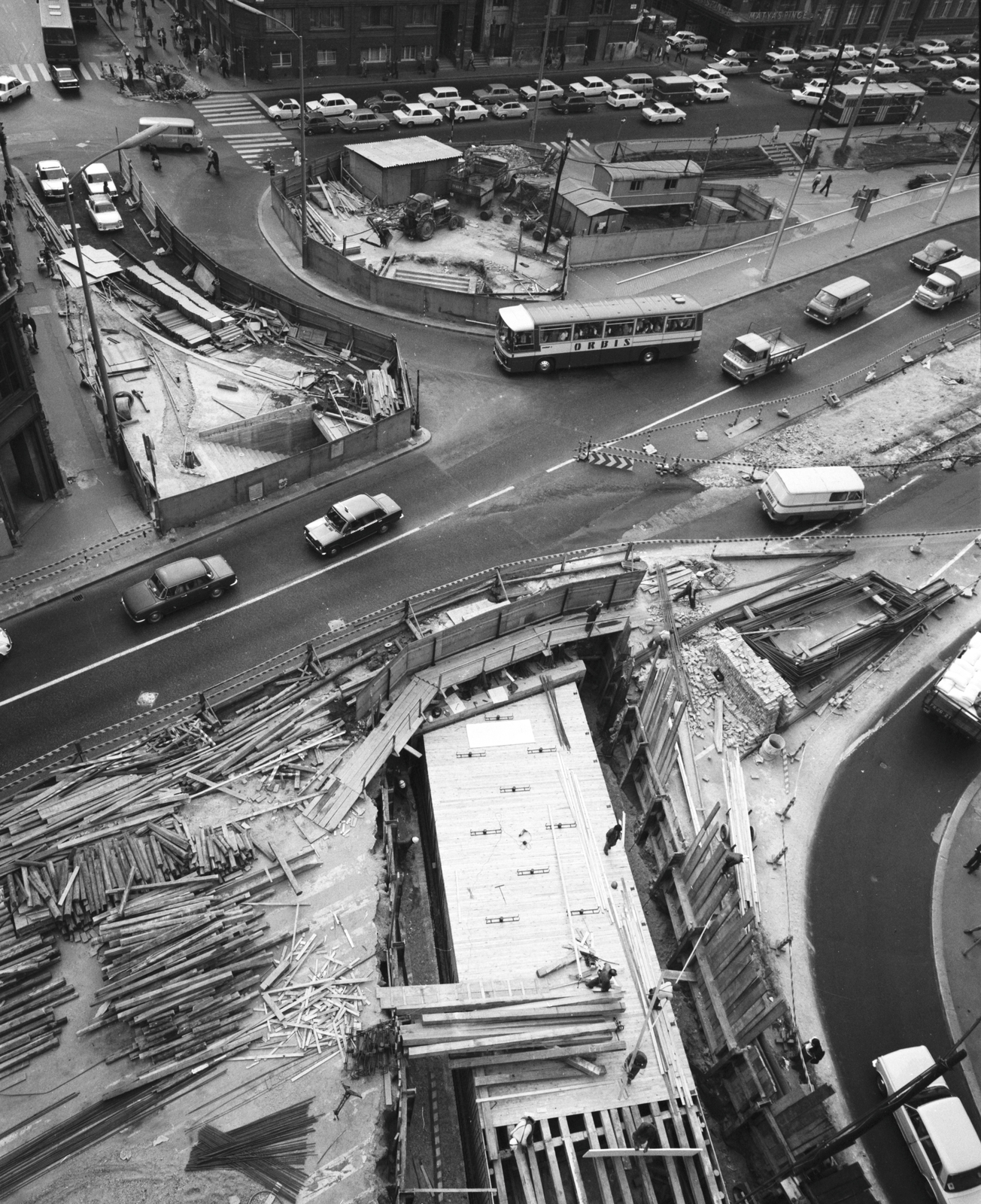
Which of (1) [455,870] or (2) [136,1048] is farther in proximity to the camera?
(1) [455,870]

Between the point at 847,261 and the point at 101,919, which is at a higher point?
the point at 847,261

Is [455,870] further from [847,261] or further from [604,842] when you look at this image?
[847,261]

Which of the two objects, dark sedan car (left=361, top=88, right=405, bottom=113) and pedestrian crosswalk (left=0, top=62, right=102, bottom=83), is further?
dark sedan car (left=361, top=88, right=405, bottom=113)

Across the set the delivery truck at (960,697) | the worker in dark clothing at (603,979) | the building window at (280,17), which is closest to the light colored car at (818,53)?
the building window at (280,17)

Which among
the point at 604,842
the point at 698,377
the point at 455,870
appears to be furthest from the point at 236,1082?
the point at 698,377

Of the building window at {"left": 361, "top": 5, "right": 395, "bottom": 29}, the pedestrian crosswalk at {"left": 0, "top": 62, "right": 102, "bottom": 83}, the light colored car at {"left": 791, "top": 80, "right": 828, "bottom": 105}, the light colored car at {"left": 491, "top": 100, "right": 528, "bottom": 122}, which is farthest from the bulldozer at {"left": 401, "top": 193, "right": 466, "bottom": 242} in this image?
the light colored car at {"left": 791, "top": 80, "right": 828, "bottom": 105}

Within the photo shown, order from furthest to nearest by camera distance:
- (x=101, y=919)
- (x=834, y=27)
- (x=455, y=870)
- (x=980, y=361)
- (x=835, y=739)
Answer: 1. (x=834, y=27)
2. (x=980, y=361)
3. (x=835, y=739)
4. (x=455, y=870)
5. (x=101, y=919)

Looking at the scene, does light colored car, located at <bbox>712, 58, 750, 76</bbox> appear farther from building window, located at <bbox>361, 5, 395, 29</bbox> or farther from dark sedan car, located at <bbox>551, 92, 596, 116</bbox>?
building window, located at <bbox>361, 5, 395, 29</bbox>
